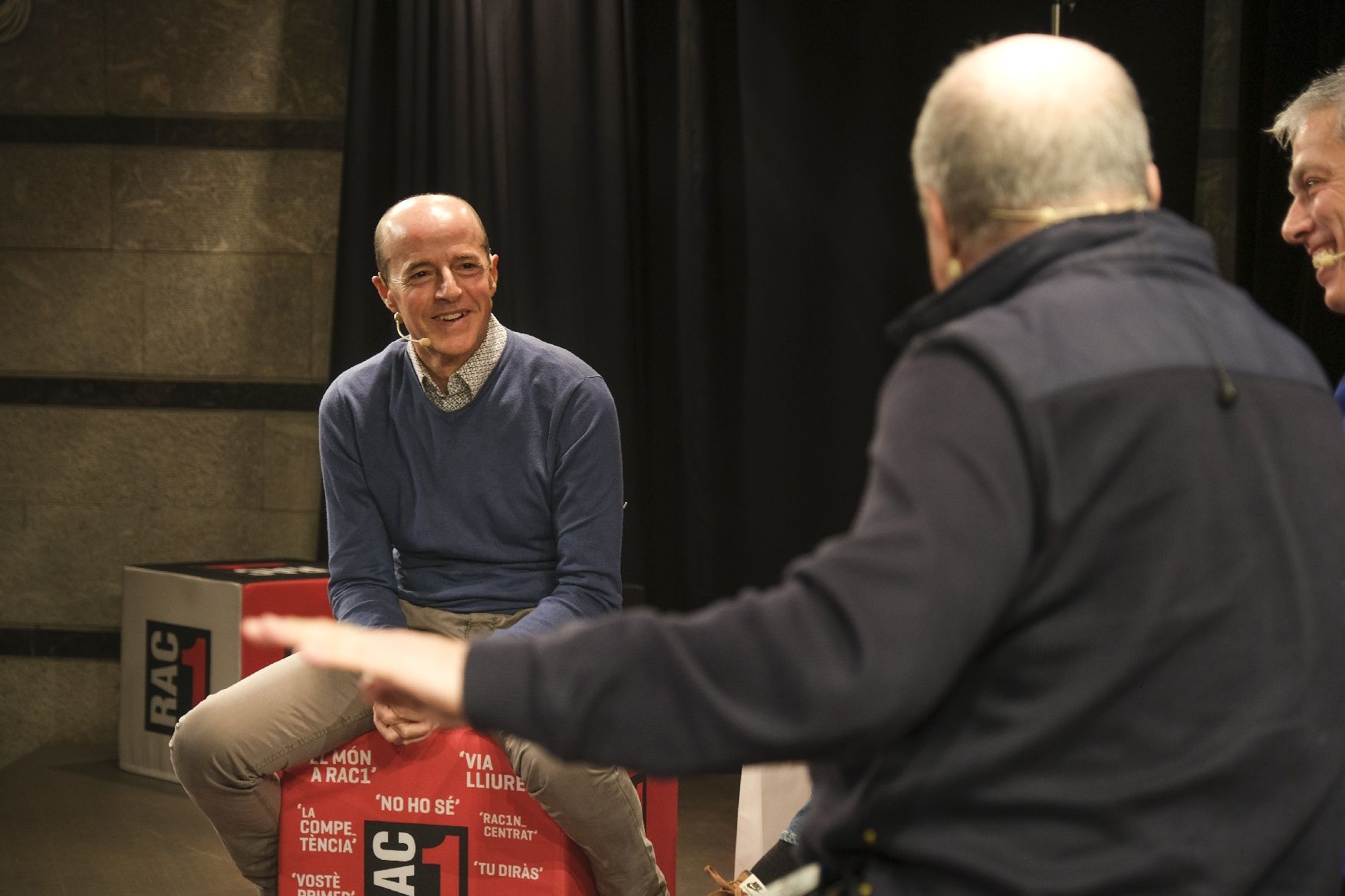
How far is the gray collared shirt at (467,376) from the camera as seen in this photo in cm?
257

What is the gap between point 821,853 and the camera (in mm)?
1096

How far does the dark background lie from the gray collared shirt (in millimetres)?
1342

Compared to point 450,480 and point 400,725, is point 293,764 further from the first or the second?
point 450,480

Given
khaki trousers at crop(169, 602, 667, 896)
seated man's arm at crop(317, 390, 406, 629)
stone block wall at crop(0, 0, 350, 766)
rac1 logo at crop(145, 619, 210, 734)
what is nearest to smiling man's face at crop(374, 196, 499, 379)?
seated man's arm at crop(317, 390, 406, 629)

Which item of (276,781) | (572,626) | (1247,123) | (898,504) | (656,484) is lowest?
(276,781)

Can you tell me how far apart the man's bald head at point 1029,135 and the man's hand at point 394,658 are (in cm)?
52

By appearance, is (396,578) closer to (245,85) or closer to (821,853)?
(821,853)

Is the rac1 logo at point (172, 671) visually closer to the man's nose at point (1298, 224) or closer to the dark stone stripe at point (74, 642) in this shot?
the dark stone stripe at point (74, 642)

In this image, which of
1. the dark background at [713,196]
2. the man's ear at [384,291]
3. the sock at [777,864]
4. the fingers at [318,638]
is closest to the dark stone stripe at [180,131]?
the dark background at [713,196]

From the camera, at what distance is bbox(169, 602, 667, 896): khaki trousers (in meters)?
2.20

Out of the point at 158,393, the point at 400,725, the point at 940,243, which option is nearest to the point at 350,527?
the point at 400,725

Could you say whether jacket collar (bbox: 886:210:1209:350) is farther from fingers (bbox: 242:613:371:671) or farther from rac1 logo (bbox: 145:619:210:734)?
rac1 logo (bbox: 145:619:210:734)

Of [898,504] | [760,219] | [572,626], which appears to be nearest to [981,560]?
[898,504]

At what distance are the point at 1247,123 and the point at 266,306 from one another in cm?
296
